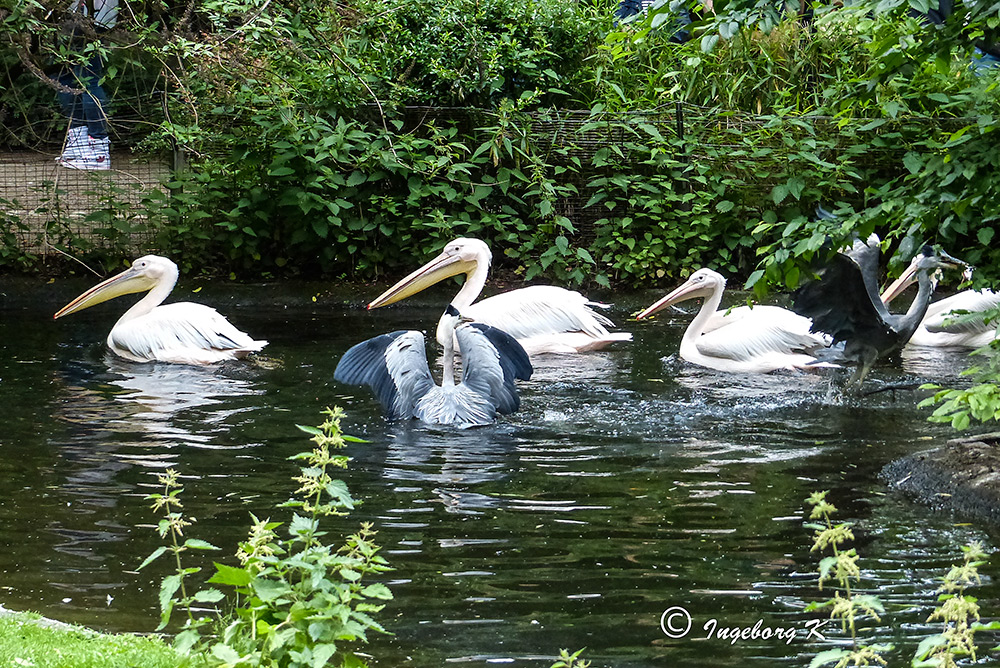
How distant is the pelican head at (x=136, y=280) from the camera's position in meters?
9.88

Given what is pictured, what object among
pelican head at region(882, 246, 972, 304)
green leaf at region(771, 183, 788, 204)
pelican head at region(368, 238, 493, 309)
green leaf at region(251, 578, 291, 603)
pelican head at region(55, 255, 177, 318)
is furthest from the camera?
green leaf at region(771, 183, 788, 204)

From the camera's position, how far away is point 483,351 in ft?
23.6

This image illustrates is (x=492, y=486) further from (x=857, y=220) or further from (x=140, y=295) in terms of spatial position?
(x=140, y=295)

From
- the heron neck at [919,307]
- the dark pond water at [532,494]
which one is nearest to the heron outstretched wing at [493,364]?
→ the dark pond water at [532,494]

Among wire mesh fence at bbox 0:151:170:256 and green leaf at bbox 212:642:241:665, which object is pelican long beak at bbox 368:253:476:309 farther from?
green leaf at bbox 212:642:241:665

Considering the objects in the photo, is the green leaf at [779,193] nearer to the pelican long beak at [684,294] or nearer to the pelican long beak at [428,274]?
the pelican long beak at [684,294]

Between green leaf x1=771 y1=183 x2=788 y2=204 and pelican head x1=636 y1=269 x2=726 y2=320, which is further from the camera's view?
green leaf x1=771 y1=183 x2=788 y2=204

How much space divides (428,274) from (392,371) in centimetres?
280

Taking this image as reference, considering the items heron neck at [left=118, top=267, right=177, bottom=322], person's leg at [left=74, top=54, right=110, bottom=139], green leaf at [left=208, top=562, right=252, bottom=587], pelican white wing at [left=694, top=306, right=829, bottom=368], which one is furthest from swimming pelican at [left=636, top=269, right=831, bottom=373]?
green leaf at [left=208, top=562, right=252, bottom=587]

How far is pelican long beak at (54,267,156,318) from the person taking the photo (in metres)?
9.92

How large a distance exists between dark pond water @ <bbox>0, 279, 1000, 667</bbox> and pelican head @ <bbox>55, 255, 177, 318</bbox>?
71cm

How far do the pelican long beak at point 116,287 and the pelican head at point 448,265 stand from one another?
190 centimetres

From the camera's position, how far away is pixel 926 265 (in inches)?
292

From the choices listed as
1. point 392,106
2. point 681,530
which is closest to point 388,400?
point 681,530
